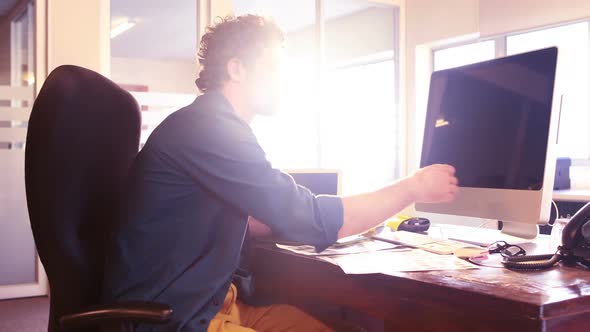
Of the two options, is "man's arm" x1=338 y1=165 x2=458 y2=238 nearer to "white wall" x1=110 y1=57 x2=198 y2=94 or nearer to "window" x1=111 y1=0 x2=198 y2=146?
"window" x1=111 y1=0 x2=198 y2=146

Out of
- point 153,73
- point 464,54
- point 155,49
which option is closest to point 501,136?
point 464,54

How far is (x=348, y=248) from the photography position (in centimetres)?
145

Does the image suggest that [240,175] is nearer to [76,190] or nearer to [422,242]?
[76,190]

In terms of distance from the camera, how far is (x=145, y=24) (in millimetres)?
7648

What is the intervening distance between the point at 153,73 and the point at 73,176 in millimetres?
8801

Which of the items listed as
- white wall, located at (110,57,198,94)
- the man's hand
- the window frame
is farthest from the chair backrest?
white wall, located at (110,57,198,94)

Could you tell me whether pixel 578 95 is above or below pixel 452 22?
below

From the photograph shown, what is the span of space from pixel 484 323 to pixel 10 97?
4.04 meters

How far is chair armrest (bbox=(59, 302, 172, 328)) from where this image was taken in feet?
3.37

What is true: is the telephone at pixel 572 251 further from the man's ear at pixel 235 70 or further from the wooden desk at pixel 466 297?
the man's ear at pixel 235 70

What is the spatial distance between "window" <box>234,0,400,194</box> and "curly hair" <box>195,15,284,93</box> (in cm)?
412

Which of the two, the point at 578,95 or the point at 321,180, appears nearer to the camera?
the point at 321,180

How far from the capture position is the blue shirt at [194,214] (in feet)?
3.93

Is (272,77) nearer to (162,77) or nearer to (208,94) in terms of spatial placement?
(208,94)
